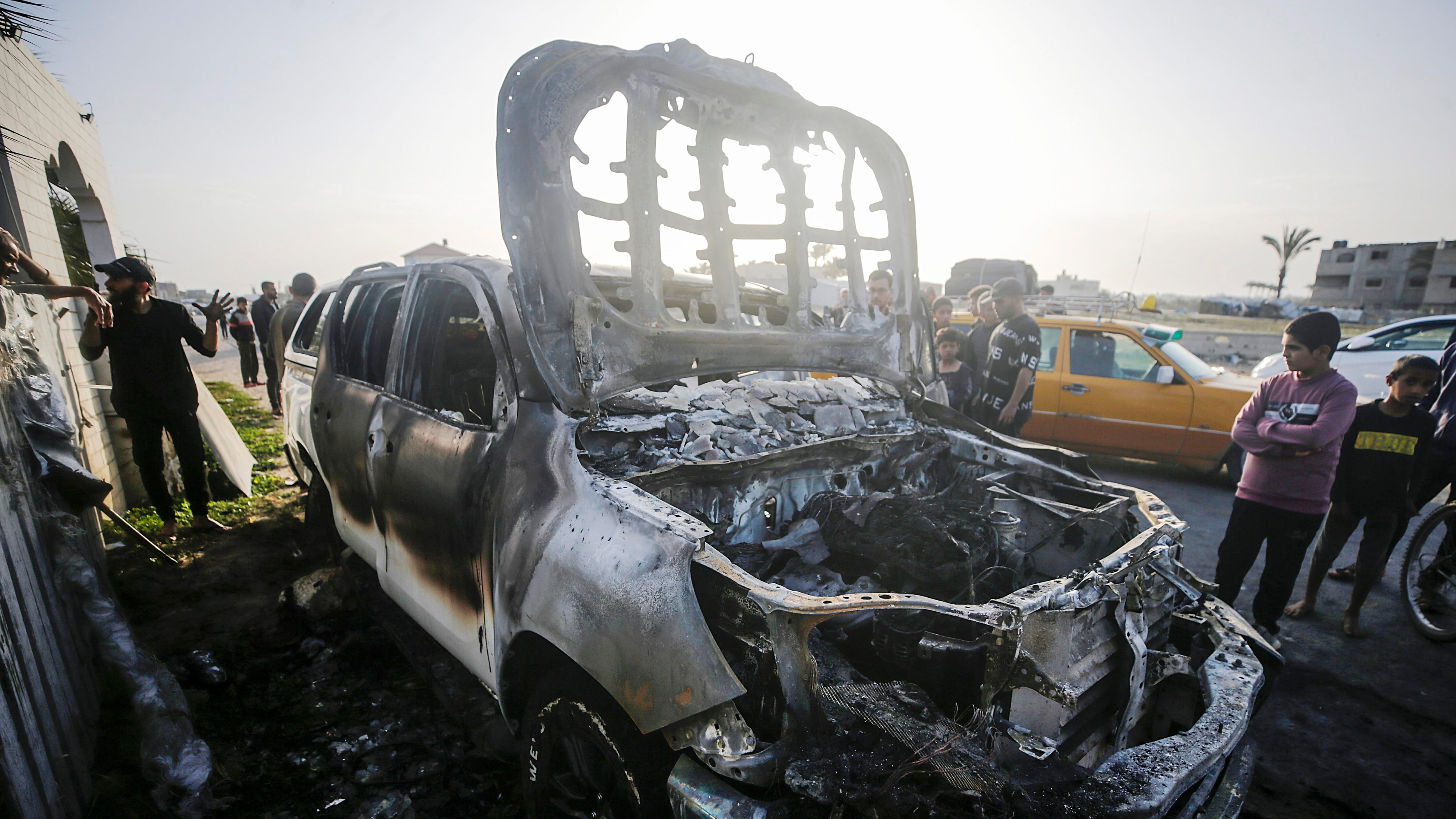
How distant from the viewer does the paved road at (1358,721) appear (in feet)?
8.00

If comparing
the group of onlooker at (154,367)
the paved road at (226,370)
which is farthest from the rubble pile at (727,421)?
the paved road at (226,370)

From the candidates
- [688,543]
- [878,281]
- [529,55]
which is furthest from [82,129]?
[688,543]

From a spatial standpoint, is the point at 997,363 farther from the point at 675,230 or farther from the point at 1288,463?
the point at 675,230

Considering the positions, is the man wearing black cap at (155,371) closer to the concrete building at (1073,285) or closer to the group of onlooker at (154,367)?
the group of onlooker at (154,367)

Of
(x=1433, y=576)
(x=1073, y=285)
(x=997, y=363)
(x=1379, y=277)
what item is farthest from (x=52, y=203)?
(x=1379, y=277)

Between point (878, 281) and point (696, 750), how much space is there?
121 inches

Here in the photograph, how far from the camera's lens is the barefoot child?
343 cm

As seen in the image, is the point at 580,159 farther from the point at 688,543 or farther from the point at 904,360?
the point at 904,360

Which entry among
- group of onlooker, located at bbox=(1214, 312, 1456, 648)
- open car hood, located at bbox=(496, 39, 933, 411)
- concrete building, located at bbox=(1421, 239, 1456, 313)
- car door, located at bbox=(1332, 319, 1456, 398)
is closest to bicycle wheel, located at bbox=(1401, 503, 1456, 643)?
group of onlooker, located at bbox=(1214, 312, 1456, 648)

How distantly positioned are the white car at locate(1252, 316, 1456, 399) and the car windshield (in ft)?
4.79

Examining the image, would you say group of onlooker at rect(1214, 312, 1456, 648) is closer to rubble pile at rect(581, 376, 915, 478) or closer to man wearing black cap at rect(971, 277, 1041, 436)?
man wearing black cap at rect(971, 277, 1041, 436)

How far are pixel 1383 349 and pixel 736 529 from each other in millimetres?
9653

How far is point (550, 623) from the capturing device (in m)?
1.72

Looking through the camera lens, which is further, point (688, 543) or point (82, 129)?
point (82, 129)
